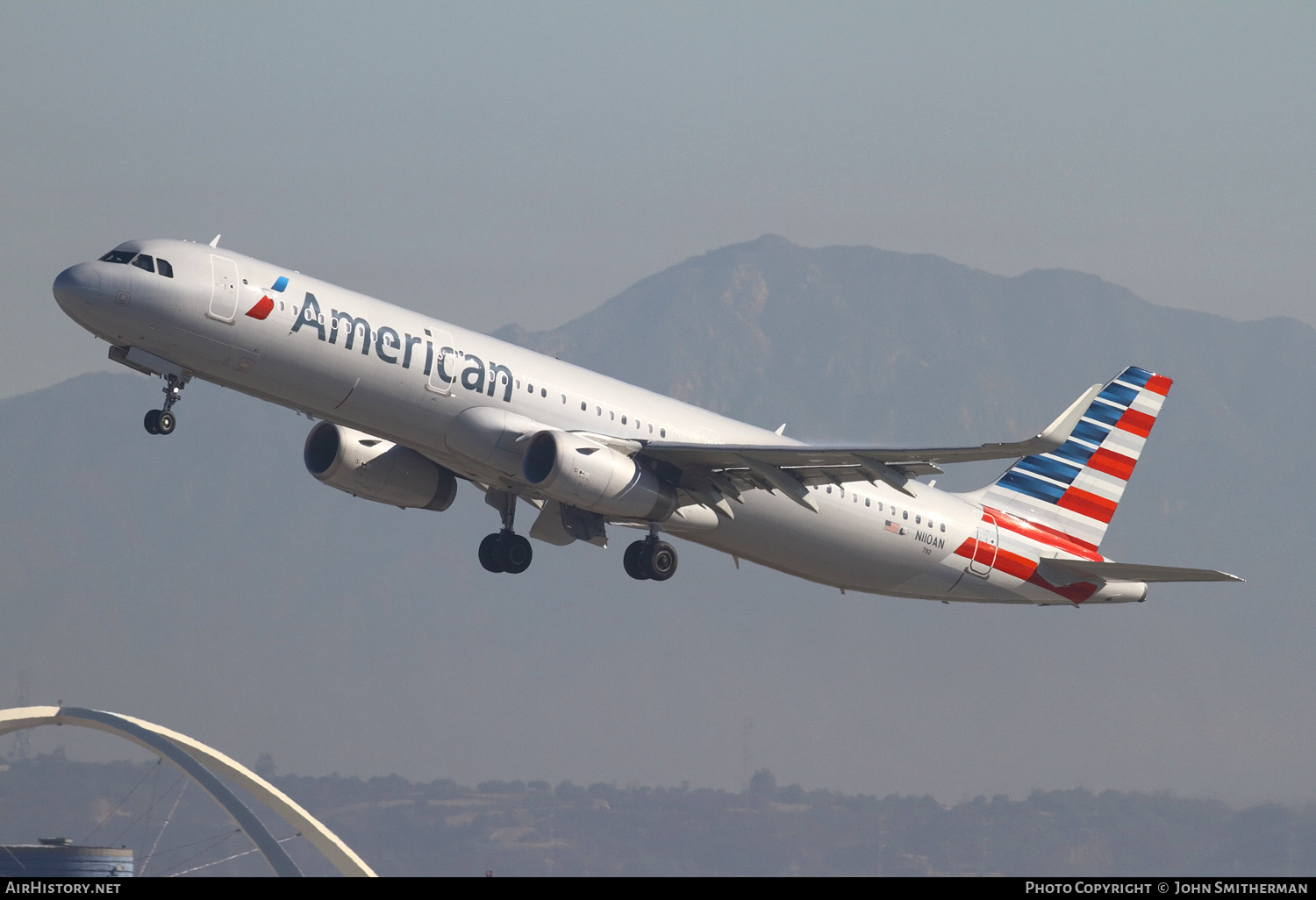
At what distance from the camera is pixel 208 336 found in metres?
34.6

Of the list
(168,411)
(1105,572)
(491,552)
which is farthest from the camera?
(1105,572)

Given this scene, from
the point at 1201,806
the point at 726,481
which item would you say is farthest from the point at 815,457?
the point at 1201,806

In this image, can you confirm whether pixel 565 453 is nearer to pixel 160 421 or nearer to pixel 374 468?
pixel 374 468

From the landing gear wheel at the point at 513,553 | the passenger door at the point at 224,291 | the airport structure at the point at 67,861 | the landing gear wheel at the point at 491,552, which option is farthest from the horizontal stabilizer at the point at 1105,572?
the airport structure at the point at 67,861

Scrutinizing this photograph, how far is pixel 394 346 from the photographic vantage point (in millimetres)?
36219

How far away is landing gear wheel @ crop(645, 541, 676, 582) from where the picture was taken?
3994 cm

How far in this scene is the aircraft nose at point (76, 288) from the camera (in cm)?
3412

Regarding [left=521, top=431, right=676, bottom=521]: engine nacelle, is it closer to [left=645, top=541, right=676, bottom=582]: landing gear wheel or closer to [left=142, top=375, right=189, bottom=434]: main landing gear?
[left=645, top=541, right=676, bottom=582]: landing gear wheel

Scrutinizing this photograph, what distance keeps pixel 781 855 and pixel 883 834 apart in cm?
977

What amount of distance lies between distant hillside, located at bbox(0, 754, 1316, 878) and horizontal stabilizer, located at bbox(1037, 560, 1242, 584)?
59.3 m

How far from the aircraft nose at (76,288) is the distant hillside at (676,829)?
254ft

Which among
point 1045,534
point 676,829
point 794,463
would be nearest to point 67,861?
point 794,463

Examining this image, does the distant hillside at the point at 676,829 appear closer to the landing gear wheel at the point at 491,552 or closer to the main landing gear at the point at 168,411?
the landing gear wheel at the point at 491,552

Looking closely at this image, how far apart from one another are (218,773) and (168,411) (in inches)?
1856
